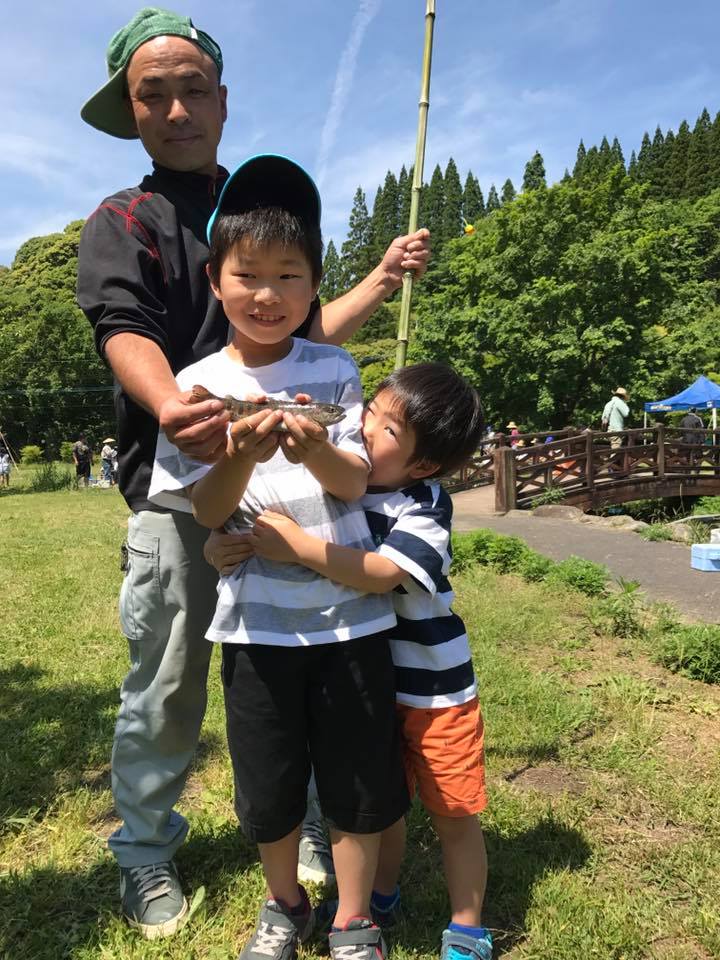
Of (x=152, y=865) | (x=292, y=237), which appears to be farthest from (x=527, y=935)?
(x=292, y=237)

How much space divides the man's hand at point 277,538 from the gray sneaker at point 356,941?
112 cm

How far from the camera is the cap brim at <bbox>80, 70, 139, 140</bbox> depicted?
2197mm

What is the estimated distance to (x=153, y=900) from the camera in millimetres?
2330

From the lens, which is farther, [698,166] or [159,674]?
[698,166]

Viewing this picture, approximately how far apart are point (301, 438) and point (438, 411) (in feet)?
1.92

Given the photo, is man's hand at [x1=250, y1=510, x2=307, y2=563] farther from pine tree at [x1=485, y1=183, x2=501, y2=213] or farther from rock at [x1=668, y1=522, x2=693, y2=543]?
pine tree at [x1=485, y1=183, x2=501, y2=213]

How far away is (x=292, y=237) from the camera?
5.95 ft

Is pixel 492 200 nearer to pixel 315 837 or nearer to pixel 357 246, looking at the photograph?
pixel 357 246

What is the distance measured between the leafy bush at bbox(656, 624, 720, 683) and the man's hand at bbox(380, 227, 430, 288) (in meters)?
3.60

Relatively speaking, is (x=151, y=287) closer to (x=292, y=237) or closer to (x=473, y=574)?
(x=292, y=237)

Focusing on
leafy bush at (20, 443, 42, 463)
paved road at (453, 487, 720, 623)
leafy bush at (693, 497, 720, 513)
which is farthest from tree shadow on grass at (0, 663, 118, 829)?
leafy bush at (20, 443, 42, 463)

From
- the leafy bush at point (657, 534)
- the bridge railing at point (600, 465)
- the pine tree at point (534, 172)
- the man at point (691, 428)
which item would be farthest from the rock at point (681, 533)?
the pine tree at point (534, 172)

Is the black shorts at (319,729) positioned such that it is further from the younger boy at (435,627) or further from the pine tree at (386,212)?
the pine tree at (386,212)

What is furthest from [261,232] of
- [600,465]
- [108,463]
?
[108,463]
